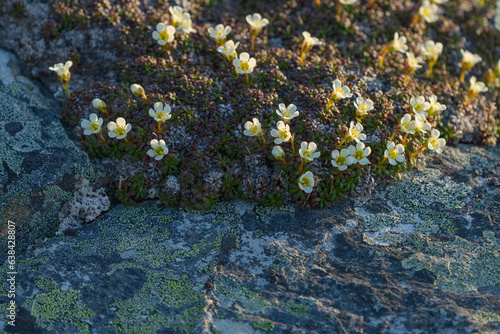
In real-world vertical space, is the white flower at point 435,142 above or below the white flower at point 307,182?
above

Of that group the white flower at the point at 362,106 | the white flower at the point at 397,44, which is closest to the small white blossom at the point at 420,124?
the white flower at the point at 362,106

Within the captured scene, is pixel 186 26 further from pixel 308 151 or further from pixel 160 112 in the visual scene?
pixel 308 151

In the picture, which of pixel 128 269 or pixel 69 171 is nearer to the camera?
pixel 128 269

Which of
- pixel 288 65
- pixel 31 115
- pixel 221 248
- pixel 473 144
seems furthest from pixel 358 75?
pixel 31 115

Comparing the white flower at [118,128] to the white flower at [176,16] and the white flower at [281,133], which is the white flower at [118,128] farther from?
the white flower at [176,16]

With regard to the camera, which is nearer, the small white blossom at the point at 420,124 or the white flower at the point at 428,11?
the small white blossom at the point at 420,124

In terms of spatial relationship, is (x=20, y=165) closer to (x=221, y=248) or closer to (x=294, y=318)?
(x=221, y=248)

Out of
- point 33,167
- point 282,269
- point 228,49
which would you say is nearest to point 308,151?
point 282,269
